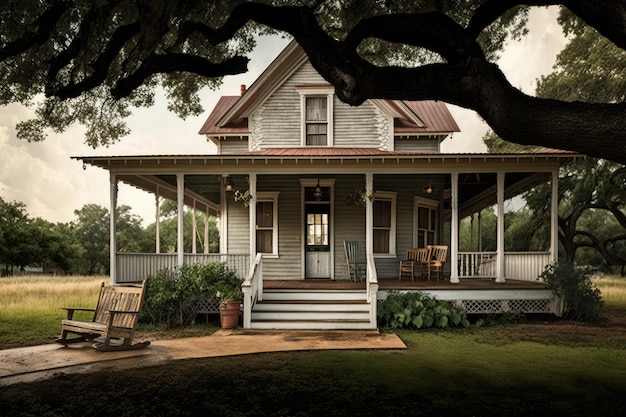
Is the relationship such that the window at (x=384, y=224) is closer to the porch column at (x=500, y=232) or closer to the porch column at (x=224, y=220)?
the porch column at (x=500, y=232)

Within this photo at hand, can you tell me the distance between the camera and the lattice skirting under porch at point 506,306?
1222 centimetres

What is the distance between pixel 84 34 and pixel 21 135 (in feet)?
22.8

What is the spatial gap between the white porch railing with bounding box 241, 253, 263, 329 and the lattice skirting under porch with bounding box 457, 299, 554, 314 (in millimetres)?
4884

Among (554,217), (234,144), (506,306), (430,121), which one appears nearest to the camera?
(506,306)

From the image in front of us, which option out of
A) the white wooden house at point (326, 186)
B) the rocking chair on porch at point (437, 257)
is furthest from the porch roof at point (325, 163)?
the rocking chair on porch at point (437, 257)

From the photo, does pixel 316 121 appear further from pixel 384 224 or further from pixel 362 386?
pixel 362 386

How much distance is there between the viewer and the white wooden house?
40.9 ft

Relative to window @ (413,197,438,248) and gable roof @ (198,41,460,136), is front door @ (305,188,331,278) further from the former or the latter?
gable roof @ (198,41,460,136)

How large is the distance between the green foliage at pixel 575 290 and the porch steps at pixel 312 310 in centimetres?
446

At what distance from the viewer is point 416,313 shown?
37.5ft

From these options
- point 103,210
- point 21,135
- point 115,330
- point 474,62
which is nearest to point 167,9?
point 474,62

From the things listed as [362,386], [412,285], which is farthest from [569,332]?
[362,386]

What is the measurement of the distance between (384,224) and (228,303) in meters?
5.92

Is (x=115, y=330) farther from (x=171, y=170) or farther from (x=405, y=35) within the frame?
(x=405, y=35)
